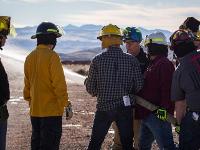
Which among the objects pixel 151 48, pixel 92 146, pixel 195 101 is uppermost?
pixel 151 48

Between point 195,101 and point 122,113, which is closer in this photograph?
point 195,101

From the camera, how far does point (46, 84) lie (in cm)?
711

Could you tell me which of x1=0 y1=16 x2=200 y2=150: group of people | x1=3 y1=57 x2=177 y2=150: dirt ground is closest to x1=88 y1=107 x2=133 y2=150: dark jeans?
x1=0 y1=16 x2=200 y2=150: group of people

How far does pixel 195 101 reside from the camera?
20.1ft

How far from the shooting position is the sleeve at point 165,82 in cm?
708

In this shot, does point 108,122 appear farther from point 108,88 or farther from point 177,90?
point 177,90

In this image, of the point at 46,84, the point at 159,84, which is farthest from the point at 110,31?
the point at 46,84

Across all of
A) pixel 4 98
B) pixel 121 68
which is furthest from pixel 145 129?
pixel 4 98

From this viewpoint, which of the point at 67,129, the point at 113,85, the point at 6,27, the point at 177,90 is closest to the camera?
the point at 177,90

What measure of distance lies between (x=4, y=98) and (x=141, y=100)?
2.00m

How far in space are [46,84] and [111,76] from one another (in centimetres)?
93

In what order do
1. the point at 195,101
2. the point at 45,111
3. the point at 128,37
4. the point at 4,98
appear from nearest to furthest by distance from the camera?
the point at 195,101 → the point at 4,98 → the point at 45,111 → the point at 128,37

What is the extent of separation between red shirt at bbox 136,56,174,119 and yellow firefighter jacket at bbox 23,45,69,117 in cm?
122

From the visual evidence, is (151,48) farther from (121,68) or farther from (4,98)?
(4,98)
